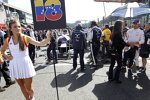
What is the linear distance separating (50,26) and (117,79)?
3.31 metres

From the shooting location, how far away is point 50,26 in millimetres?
5227

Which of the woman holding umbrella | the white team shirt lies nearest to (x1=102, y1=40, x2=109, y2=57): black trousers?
the white team shirt

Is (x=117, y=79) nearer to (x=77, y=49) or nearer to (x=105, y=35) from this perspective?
(x=77, y=49)

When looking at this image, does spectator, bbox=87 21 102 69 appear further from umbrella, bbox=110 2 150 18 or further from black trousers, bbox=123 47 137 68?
black trousers, bbox=123 47 137 68

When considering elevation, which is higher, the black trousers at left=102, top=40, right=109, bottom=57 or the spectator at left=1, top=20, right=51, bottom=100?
the spectator at left=1, top=20, right=51, bottom=100

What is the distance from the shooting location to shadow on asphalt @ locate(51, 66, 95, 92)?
24.8ft

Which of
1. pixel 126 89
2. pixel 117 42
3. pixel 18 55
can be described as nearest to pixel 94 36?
pixel 117 42

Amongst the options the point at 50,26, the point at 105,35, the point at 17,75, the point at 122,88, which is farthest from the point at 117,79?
the point at 105,35

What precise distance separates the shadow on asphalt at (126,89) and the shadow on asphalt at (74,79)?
2.00 feet

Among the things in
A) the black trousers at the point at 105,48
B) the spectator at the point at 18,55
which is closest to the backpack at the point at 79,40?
the black trousers at the point at 105,48

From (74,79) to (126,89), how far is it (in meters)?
2.08

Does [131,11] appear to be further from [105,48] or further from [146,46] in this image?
[146,46]

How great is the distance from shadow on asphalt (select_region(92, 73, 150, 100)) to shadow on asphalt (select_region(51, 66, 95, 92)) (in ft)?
2.00

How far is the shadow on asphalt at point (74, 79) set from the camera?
24.8 ft
